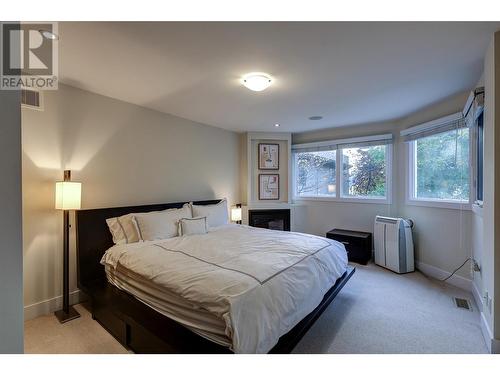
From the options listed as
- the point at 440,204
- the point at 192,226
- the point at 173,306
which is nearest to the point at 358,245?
the point at 440,204

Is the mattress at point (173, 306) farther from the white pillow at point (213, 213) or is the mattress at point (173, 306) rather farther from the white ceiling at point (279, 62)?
the white ceiling at point (279, 62)

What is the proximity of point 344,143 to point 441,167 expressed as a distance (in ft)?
5.12

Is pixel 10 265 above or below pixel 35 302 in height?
above

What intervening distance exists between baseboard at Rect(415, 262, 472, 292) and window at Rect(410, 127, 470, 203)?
0.95 m

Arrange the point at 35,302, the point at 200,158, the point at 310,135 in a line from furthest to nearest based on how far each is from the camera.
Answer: the point at 310,135
the point at 200,158
the point at 35,302

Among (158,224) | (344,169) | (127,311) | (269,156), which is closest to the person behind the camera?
(127,311)

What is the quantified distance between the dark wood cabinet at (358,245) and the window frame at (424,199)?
87cm

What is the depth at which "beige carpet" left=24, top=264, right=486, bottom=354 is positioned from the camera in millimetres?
1883

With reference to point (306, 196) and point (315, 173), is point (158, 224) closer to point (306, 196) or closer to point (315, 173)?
point (306, 196)

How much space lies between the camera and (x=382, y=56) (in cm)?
198

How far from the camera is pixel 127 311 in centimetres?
192

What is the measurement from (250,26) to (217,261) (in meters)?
1.76
